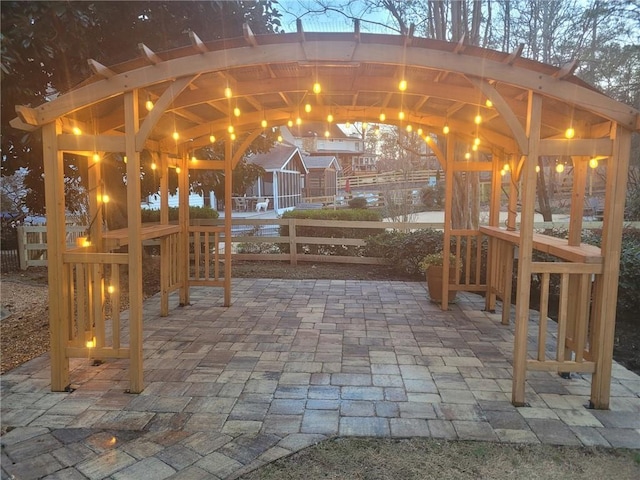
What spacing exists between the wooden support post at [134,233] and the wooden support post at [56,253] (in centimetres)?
51

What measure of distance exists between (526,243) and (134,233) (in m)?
2.77

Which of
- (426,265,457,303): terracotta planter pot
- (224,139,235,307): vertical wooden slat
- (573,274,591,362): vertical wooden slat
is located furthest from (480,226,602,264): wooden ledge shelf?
(224,139,235,307): vertical wooden slat

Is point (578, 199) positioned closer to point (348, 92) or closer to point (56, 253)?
point (348, 92)

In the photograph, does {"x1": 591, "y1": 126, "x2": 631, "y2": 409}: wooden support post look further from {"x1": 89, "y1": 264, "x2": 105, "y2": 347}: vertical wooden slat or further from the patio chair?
the patio chair

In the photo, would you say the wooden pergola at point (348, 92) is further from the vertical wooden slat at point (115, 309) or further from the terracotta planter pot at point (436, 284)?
the terracotta planter pot at point (436, 284)

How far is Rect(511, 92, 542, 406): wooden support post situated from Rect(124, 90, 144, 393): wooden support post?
2676mm

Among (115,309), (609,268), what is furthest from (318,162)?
(609,268)

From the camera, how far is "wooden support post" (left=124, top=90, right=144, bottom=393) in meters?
2.94

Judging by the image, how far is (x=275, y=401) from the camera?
2.94 m

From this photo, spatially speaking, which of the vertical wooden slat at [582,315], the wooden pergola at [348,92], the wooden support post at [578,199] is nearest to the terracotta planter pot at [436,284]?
the wooden pergola at [348,92]

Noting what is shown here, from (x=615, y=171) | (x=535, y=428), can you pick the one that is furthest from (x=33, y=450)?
(x=615, y=171)

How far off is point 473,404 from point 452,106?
115 inches

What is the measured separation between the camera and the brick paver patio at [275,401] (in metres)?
2.34

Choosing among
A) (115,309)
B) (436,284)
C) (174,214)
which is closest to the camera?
(115,309)
